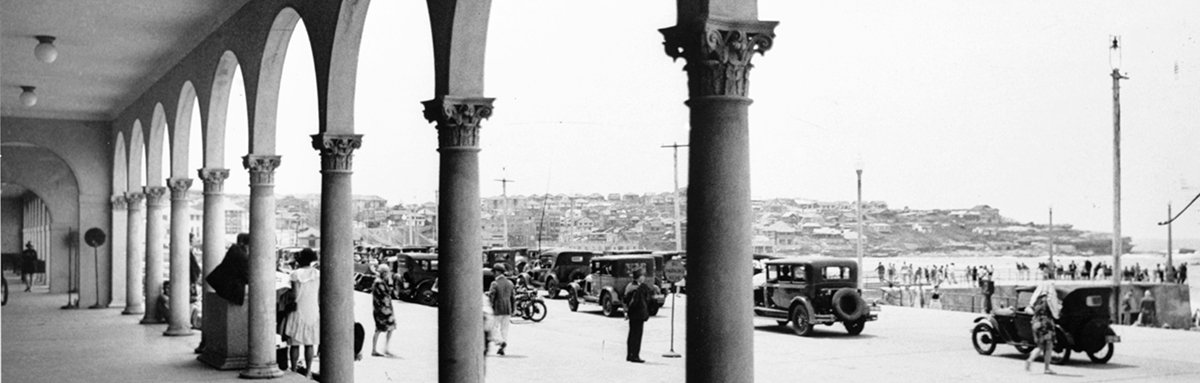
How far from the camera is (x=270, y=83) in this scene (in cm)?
1132

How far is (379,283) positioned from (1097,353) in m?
11.9

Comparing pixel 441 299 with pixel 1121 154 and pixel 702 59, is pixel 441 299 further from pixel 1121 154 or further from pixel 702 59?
pixel 1121 154

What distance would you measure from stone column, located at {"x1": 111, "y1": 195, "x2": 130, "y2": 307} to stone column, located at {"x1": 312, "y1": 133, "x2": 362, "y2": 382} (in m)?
13.4

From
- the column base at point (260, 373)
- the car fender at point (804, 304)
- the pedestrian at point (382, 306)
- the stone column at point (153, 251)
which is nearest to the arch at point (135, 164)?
the stone column at point (153, 251)

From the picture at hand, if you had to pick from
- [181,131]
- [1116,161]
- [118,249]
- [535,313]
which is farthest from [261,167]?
[1116,161]

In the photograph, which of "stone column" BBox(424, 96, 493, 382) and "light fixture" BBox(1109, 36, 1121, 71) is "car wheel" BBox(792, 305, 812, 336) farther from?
"stone column" BBox(424, 96, 493, 382)

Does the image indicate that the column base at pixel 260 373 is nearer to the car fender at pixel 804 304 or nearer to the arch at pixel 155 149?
the arch at pixel 155 149

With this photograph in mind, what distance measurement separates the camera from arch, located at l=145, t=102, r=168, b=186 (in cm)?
1759

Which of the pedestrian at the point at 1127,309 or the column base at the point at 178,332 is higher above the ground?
the column base at the point at 178,332

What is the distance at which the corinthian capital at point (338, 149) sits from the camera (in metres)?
9.74

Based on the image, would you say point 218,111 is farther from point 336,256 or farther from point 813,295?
point 813,295

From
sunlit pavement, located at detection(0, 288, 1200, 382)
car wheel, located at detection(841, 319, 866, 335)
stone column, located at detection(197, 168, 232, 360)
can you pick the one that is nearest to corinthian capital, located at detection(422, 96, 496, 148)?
sunlit pavement, located at detection(0, 288, 1200, 382)

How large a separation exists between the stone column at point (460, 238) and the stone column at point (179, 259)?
10.3m

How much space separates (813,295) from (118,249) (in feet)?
49.6
